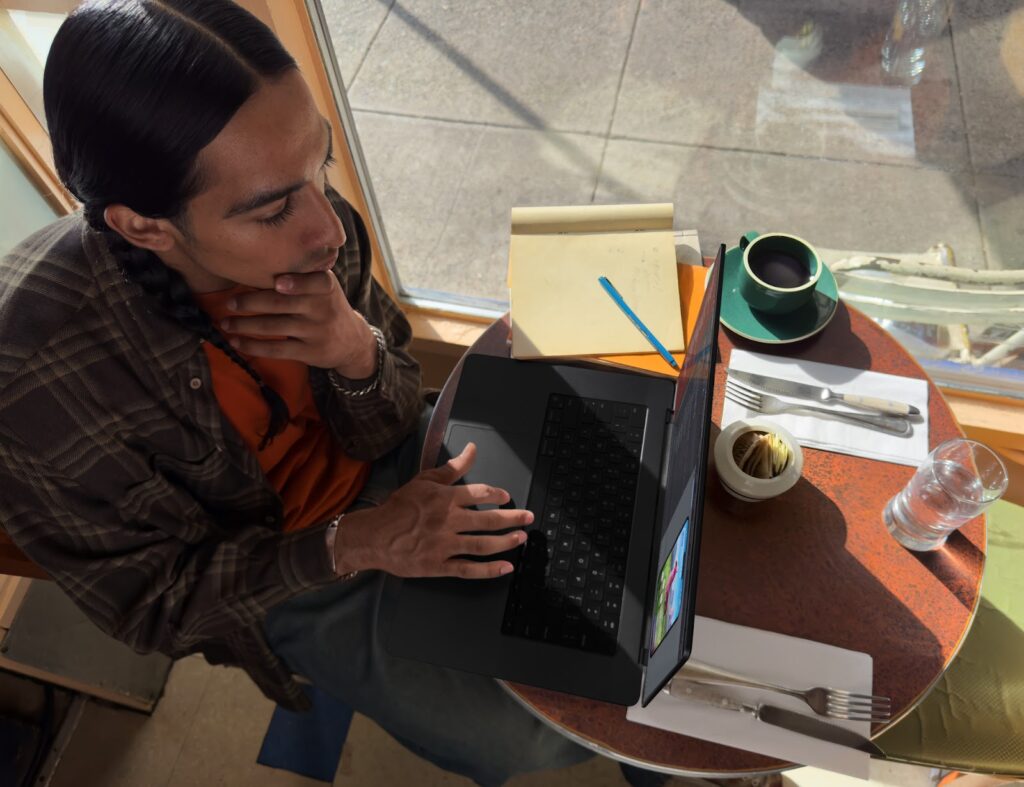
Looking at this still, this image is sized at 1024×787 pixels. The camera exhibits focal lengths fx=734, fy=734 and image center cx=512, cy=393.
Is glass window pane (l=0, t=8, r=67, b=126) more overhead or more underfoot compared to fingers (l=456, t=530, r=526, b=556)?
more overhead

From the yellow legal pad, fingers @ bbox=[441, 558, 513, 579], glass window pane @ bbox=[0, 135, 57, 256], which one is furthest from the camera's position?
glass window pane @ bbox=[0, 135, 57, 256]

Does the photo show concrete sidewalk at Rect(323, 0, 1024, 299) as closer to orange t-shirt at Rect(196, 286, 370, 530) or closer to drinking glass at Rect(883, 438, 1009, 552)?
orange t-shirt at Rect(196, 286, 370, 530)

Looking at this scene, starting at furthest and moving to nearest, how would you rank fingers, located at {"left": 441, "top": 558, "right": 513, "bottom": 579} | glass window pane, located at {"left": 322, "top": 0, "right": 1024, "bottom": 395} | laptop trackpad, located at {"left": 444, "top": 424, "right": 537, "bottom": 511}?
glass window pane, located at {"left": 322, "top": 0, "right": 1024, "bottom": 395} < laptop trackpad, located at {"left": 444, "top": 424, "right": 537, "bottom": 511} < fingers, located at {"left": 441, "top": 558, "right": 513, "bottom": 579}

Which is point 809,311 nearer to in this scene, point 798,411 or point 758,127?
point 798,411

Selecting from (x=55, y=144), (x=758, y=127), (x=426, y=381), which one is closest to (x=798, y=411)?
(x=55, y=144)

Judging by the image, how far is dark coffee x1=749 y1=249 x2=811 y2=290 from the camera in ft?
3.48

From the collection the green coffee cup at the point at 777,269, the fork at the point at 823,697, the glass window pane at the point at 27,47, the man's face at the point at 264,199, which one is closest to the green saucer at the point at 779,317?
the green coffee cup at the point at 777,269

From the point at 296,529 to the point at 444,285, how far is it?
98cm

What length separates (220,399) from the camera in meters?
0.97

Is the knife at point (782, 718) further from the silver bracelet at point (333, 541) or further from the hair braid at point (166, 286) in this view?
the hair braid at point (166, 286)

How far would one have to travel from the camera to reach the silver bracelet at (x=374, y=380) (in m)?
1.07

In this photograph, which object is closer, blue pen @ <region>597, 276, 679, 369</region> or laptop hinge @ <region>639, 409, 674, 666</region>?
laptop hinge @ <region>639, 409, 674, 666</region>

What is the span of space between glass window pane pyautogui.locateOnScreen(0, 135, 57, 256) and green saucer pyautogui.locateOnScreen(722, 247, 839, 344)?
1215 mm

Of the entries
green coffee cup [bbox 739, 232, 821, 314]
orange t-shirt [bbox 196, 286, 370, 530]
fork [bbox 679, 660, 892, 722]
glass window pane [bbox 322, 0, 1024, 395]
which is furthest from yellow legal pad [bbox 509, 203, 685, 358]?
glass window pane [bbox 322, 0, 1024, 395]
